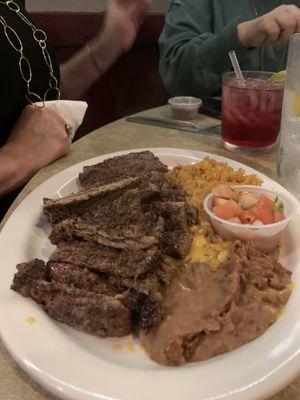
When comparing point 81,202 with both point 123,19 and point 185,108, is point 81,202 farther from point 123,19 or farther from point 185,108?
point 123,19

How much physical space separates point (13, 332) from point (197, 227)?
27.1 inches

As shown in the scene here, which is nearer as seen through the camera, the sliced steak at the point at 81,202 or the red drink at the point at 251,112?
the sliced steak at the point at 81,202

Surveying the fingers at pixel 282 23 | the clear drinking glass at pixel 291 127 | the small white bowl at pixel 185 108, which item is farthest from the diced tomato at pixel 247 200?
the fingers at pixel 282 23

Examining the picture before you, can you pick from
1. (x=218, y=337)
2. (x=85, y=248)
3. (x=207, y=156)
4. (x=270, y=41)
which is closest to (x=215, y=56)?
(x=270, y=41)

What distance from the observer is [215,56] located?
2854 millimetres

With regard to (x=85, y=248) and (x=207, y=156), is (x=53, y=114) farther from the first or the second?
(x=85, y=248)

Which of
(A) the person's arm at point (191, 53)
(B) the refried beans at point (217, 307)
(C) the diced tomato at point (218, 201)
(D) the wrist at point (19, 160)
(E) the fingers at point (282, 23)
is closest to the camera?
(B) the refried beans at point (217, 307)

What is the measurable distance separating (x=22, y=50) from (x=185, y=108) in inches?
35.6

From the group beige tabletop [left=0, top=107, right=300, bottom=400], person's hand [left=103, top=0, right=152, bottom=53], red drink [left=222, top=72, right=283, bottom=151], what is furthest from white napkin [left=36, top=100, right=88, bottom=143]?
person's hand [left=103, top=0, right=152, bottom=53]

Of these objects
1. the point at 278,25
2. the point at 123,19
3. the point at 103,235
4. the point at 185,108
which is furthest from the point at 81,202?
the point at 123,19

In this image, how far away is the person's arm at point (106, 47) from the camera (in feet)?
8.80

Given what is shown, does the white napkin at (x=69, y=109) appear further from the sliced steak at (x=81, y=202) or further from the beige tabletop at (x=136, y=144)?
the sliced steak at (x=81, y=202)

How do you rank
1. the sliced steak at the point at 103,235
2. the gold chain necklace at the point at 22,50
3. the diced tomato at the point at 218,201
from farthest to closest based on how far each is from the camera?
1. the gold chain necklace at the point at 22,50
2. the diced tomato at the point at 218,201
3. the sliced steak at the point at 103,235

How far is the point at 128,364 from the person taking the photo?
0.99 m
